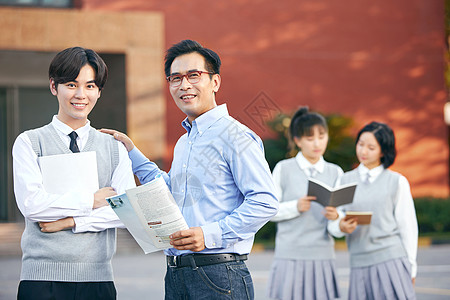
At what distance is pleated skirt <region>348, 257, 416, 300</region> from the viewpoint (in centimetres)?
504

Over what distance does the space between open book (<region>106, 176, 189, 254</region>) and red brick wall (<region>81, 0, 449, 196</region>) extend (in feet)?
45.0

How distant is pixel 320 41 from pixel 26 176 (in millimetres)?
15449

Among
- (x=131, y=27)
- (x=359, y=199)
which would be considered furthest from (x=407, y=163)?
(x=359, y=199)

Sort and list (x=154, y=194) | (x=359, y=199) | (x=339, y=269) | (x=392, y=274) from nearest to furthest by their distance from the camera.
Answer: (x=154, y=194) → (x=392, y=274) → (x=359, y=199) → (x=339, y=269)

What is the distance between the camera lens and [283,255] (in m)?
5.34

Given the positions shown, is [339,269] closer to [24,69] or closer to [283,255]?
[283,255]

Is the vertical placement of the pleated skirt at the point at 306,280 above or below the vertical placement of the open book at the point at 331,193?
below

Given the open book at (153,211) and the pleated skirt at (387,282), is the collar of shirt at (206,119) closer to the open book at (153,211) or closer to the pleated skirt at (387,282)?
the open book at (153,211)

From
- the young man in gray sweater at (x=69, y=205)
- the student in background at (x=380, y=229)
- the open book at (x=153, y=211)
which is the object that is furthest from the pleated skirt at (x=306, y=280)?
the open book at (x=153, y=211)

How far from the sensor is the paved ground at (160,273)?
336 inches

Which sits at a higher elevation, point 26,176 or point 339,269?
point 26,176

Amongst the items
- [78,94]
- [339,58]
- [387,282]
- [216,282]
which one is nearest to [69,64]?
[78,94]

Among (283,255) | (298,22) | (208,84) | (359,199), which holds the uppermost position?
(298,22)

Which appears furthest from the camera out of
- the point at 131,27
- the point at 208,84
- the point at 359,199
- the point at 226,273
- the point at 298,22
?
the point at 298,22
